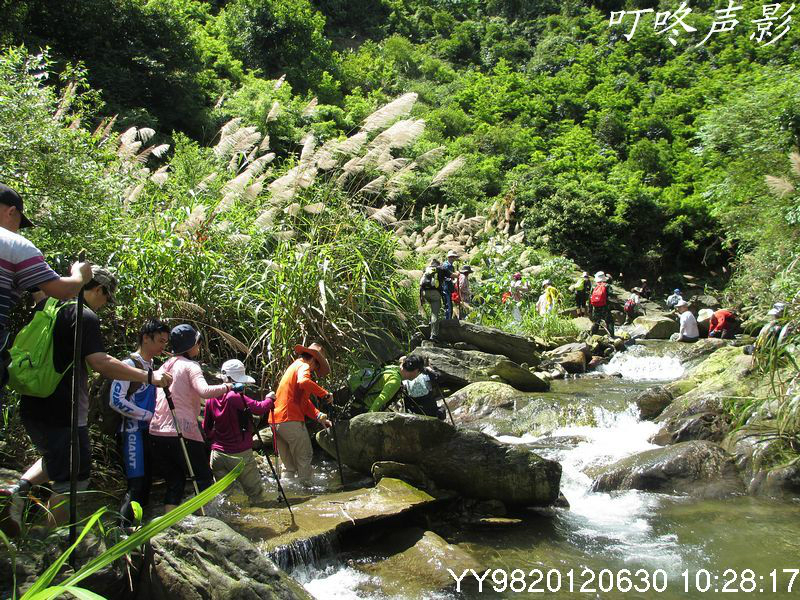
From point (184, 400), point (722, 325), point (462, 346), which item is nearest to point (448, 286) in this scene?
point (462, 346)

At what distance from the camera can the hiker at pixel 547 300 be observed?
1596 cm

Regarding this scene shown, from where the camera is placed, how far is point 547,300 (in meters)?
16.4

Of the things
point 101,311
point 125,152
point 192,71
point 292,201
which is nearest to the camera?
point 101,311

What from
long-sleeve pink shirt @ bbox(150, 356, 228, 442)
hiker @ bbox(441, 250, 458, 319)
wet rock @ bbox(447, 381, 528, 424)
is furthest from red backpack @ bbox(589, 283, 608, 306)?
long-sleeve pink shirt @ bbox(150, 356, 228, 442)

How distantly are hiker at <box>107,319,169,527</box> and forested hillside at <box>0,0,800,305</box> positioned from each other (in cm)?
282

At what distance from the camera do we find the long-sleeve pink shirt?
420 centimetres

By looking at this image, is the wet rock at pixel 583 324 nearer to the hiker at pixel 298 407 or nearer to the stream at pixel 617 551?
the stream at pixel 617 551

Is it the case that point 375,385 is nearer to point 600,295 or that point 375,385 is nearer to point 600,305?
point 600,295

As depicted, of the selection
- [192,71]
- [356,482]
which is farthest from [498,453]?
[192,71]

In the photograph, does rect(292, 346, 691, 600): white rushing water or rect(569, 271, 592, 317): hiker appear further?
rect(569, 271, 592, 317): hiker

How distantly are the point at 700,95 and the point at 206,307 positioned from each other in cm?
3608

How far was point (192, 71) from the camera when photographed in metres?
21.3

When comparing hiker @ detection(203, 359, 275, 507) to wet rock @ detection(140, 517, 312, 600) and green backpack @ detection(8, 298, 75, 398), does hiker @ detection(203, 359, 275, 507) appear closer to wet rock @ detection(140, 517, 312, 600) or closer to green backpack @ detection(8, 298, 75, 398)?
wet rock @ detection(140, 517, 312, 600)

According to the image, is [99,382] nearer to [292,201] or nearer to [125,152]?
[292,201]
